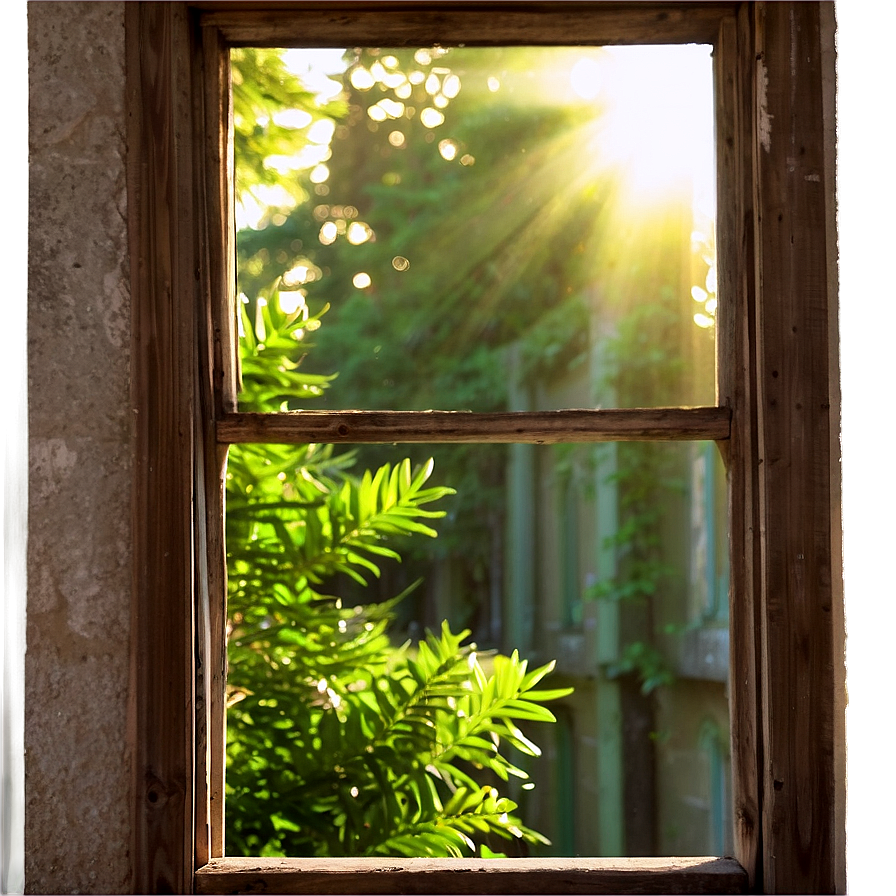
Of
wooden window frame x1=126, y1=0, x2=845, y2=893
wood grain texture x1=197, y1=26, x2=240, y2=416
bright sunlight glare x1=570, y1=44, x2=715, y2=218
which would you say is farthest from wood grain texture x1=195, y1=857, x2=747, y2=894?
bright sunlight glare x1=570, y1=44, x2=715, y2=218

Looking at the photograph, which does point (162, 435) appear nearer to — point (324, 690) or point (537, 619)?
point (324, 690)

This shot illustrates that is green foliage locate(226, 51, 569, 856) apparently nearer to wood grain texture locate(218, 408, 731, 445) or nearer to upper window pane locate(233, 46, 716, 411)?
wood grain texture locate(218, 408, 731, 445)

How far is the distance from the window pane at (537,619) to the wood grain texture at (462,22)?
0.70 metres

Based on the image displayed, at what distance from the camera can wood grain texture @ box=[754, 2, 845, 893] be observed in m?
0.92

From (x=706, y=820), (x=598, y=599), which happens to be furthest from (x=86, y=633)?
(x=598, y=599)

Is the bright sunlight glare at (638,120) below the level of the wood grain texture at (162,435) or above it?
above

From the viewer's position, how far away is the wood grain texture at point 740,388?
3.14 ft

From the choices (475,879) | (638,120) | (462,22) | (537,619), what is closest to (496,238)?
(638,120)

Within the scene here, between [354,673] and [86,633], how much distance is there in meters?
0.80

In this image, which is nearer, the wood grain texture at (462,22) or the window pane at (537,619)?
the wood grain texture at (462,22)

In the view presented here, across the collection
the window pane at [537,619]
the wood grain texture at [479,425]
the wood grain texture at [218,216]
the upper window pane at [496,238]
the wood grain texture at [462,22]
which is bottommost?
the window pane at [537,619]

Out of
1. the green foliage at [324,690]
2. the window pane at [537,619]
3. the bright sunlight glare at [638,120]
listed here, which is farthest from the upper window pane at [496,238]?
the green foliage at [324,690]

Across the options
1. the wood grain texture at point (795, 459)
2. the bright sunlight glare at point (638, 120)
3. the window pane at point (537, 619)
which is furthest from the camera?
the bright sunlight glare at point (638, 120)

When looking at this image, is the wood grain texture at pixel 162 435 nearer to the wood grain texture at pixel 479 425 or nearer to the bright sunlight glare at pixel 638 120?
the wood grain texture at pixel 479 425
